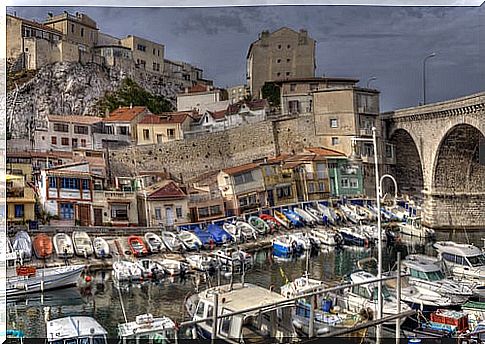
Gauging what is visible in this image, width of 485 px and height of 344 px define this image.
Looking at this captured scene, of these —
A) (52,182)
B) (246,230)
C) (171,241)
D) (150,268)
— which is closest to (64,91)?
(52,182)

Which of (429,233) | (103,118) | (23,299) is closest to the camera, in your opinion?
(23,299)

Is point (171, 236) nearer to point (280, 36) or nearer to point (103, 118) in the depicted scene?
point (103, 118)

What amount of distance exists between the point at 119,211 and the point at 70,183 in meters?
0.43

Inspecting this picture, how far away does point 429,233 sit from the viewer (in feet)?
18.7

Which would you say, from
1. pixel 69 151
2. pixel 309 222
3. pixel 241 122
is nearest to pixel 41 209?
pixel 69 151

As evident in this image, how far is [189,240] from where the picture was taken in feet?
17.2

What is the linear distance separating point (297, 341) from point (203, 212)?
5.84ft

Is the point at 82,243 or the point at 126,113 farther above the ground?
the point at 126,113

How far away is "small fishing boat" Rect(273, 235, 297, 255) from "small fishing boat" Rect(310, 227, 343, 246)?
21cm

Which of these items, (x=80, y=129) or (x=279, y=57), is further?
(x=279, y=57)

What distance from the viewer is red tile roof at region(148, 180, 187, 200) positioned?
5164 millimetres

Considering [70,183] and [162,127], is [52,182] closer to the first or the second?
[70,183]

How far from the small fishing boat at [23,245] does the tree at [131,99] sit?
1100 mm

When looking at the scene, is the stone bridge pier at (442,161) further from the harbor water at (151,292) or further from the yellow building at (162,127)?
the yellow building at (162,127)
